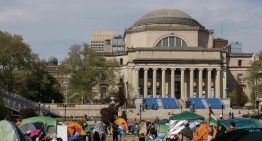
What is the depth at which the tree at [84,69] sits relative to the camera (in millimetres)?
93062

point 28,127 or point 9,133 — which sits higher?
point 9,133

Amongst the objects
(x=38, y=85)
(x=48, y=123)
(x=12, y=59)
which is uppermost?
(x=12, y=59)

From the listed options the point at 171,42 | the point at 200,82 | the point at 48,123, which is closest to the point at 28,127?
the point at 48,123

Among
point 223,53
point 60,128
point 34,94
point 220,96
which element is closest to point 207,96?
point 220,96

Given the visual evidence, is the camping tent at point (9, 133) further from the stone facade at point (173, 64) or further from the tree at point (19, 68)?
the stone facade at point (173, 64)

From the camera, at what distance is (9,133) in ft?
54.2

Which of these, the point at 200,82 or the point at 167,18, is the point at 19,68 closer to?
the point at 200,82

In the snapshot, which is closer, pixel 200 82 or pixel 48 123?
pixel 48 123

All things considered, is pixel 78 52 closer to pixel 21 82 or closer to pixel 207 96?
pixel 21 82

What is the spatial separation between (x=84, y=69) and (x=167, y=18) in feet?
90.8

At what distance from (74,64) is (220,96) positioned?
28543 mm

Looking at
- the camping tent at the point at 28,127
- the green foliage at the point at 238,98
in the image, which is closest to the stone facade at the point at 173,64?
the green foliage at the point at 238,98

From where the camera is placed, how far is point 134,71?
106 m

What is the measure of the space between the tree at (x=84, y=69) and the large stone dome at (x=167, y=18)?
23.3m
